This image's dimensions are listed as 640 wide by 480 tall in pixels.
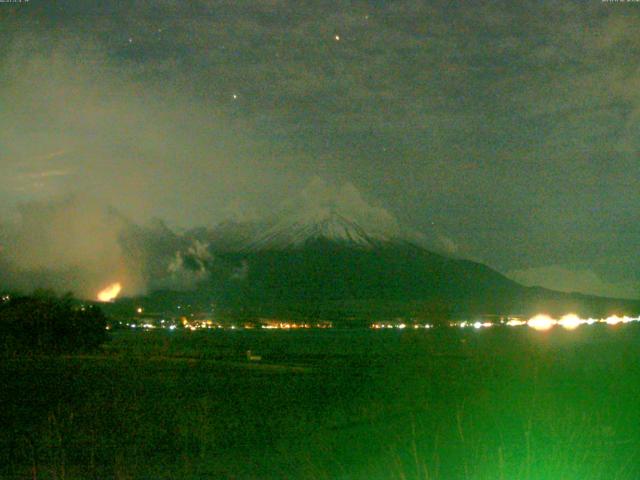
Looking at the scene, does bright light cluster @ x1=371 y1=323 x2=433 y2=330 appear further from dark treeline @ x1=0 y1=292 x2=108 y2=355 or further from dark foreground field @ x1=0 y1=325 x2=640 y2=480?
dark foreground field @ x1=0 y1=325 x2=640 y2=480

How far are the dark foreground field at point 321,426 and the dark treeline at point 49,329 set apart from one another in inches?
1080

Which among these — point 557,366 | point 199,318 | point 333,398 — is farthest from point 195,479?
point 199,318

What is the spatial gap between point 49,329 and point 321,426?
1915 inches

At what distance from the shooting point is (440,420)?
714 inches

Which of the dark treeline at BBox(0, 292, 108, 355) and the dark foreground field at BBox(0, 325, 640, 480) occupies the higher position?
the dark treeline at BBox(0, 292, 108, 355)

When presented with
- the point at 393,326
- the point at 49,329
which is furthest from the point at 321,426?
the point at 393,326

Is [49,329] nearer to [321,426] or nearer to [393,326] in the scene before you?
[321,426]

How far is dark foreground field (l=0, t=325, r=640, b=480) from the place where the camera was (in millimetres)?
11648

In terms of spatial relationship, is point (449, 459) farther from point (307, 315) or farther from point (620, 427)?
point (307, 315)

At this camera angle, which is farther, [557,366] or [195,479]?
[557,366]

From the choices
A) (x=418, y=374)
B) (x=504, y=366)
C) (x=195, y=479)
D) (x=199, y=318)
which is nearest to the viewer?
(x=195, y=479)

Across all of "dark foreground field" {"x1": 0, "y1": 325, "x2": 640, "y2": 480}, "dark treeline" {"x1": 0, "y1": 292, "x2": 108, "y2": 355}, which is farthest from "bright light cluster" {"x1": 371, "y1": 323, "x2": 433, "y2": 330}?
"dark foreground field" {"x1": 0, "y1": 325, "x2": 640, "y2": 480}

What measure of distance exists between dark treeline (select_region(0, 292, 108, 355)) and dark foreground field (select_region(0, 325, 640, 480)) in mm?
27421

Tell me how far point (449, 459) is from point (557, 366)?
28.7 metres
